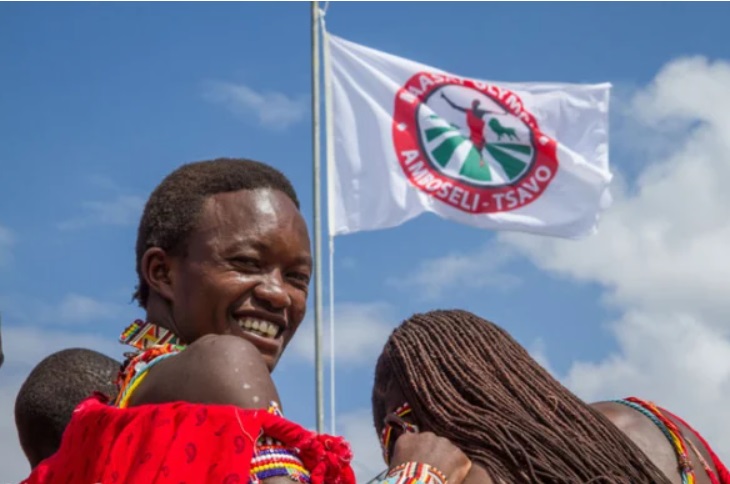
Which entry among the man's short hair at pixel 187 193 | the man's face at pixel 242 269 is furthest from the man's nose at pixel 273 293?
the man's short hair at pixel 187 193

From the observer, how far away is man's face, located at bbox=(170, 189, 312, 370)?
3.05 meters

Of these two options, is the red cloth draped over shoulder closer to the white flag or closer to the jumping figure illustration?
the white flag

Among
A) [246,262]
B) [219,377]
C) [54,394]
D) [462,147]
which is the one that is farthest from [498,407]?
[462,147]

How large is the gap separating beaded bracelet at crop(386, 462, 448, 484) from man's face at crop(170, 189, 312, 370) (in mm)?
418

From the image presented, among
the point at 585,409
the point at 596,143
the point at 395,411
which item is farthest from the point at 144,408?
the point at 596,143

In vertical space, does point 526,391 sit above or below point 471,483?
above

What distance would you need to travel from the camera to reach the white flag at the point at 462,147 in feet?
39.1

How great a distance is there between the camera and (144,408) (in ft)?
8.90

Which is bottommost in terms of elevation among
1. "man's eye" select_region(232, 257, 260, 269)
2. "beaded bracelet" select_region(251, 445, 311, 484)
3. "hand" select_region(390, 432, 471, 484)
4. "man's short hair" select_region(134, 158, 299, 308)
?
"beaded bracelet" select_region(251, 445, 311, 484)

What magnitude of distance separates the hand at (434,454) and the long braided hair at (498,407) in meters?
0.04

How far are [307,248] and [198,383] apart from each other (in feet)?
2.05

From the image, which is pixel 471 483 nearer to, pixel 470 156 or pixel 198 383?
pixel 198 383

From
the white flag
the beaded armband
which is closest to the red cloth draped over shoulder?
the beaded armband

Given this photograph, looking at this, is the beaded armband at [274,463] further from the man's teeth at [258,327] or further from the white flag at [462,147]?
the white flag at [462,147]
